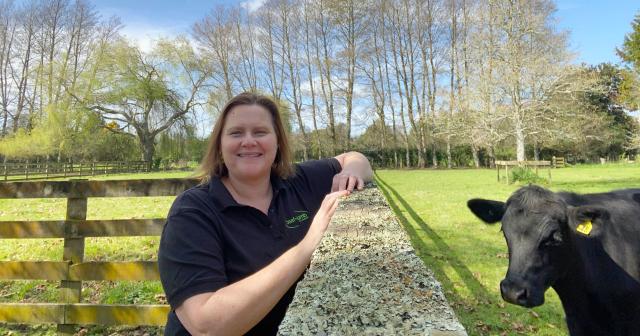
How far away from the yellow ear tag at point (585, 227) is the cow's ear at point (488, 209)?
33.5 inches

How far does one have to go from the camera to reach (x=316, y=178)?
239cm

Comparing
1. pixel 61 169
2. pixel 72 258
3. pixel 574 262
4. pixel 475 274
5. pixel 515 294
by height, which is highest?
pixel 61 169

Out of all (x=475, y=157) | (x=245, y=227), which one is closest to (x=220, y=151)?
(x=245, y=227)

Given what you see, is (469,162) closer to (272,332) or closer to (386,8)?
(386,8)

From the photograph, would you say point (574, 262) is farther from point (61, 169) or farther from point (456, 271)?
point (61, 169)

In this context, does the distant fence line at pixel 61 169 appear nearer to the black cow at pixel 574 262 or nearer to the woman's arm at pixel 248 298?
the black cow at pixel 574 262

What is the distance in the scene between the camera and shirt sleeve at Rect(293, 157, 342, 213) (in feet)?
7.44

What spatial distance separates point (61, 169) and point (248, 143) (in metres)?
42.8

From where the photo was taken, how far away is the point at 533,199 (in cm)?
366

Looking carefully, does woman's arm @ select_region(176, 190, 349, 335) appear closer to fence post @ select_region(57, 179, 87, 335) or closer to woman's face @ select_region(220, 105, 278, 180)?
woman's face @ select_region(220, 105, 278, 180)

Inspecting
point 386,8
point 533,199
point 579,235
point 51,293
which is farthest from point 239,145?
point 386,8

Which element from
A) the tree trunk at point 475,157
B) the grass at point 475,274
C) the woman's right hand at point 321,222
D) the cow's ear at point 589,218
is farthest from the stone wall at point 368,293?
the tree trunk at point 475,157

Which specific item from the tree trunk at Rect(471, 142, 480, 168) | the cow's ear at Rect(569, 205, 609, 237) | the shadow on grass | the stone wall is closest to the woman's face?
the stone wall

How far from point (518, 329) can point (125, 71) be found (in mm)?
45812
